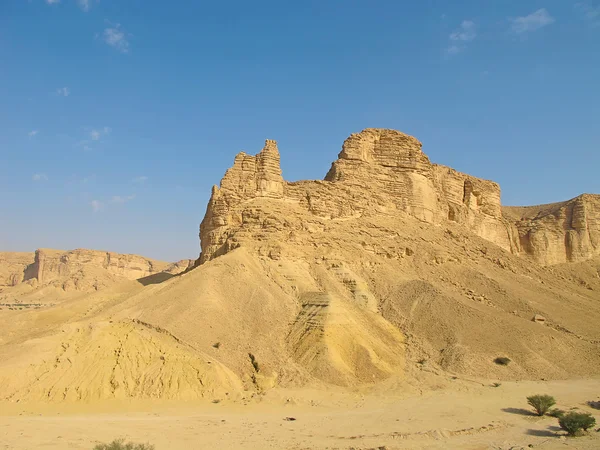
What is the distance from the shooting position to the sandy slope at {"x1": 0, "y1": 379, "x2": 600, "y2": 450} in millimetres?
12906

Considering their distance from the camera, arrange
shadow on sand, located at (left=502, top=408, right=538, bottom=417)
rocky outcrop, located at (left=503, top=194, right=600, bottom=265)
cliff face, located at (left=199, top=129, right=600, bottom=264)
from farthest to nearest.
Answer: rocky outcrop, located at (left=503, top=194, right=600, bottom=265) → cliff face, located at (left=199, top=129, right=600, bottom=264) → shadow on sand, located at (left=502, top=408, right=538, bottom=417)

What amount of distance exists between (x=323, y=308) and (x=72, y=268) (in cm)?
6378

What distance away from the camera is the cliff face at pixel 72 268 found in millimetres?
69438

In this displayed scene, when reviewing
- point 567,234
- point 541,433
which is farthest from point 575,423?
point 567,234

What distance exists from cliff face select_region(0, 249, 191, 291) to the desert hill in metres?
37.7

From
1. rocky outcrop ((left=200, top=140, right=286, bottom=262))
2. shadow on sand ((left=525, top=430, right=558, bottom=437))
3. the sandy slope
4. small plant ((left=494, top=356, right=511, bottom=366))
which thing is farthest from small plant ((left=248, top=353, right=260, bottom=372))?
small plant ((left=494, top=356, right=511, bottom=366))

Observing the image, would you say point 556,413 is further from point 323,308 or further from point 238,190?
point 238,190

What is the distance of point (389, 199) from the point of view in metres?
36.7

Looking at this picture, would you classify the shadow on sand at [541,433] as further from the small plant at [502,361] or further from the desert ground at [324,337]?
the small plant at [502,361]

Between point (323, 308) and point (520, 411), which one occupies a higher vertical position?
point (323, 308)

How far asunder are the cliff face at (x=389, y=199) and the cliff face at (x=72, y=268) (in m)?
39.6

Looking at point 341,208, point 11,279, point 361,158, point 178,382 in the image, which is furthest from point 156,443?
point 11,279

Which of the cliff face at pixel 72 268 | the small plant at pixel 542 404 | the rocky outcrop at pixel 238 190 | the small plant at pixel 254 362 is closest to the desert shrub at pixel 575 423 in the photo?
the small plant at pixel 542 404

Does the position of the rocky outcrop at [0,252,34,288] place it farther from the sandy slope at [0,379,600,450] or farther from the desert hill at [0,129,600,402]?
the sandy slope at [0,379,600,450]
